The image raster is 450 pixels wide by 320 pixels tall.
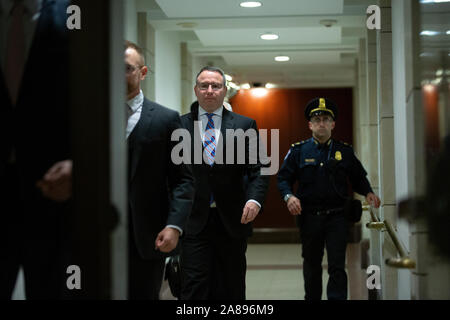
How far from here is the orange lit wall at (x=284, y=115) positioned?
1531 cm

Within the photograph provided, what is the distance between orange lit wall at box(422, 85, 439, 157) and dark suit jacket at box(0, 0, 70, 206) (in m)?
1.24

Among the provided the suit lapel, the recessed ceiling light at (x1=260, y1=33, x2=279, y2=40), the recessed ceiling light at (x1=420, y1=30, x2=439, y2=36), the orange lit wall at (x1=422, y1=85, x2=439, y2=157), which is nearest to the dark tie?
the suit lapel

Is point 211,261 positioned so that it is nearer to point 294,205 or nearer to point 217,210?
point 217,210

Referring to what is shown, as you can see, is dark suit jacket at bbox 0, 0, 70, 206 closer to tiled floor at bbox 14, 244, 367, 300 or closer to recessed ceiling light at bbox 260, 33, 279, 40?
tiled floor at bbox 14, 244, 367, 300

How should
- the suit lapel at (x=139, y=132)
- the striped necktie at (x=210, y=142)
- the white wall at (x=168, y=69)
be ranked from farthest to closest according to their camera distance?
the white wall at (x=168, y=69) < the striped necktie at (x=210, y=142) < the suit lapel at (x=139, y=132)

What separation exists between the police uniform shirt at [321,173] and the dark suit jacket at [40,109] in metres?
3.52

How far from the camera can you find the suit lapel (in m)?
3.12

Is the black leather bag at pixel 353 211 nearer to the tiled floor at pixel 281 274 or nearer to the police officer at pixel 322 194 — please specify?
the police officer at pixel 322 194

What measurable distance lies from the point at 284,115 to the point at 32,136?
528 inches

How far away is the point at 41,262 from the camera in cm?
222

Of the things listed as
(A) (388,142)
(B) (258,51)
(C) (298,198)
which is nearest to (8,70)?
(C) (298,198)

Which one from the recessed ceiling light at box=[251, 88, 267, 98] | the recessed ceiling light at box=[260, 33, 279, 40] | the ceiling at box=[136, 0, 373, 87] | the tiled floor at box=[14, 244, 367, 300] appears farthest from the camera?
the recessed ceiling light at box=[251, 88, 267, 98]

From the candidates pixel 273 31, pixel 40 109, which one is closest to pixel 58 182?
pixel 40 109

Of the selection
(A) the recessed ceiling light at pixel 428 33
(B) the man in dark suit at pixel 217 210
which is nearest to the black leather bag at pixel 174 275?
(B) the man in dark suit at pixel 217 210
